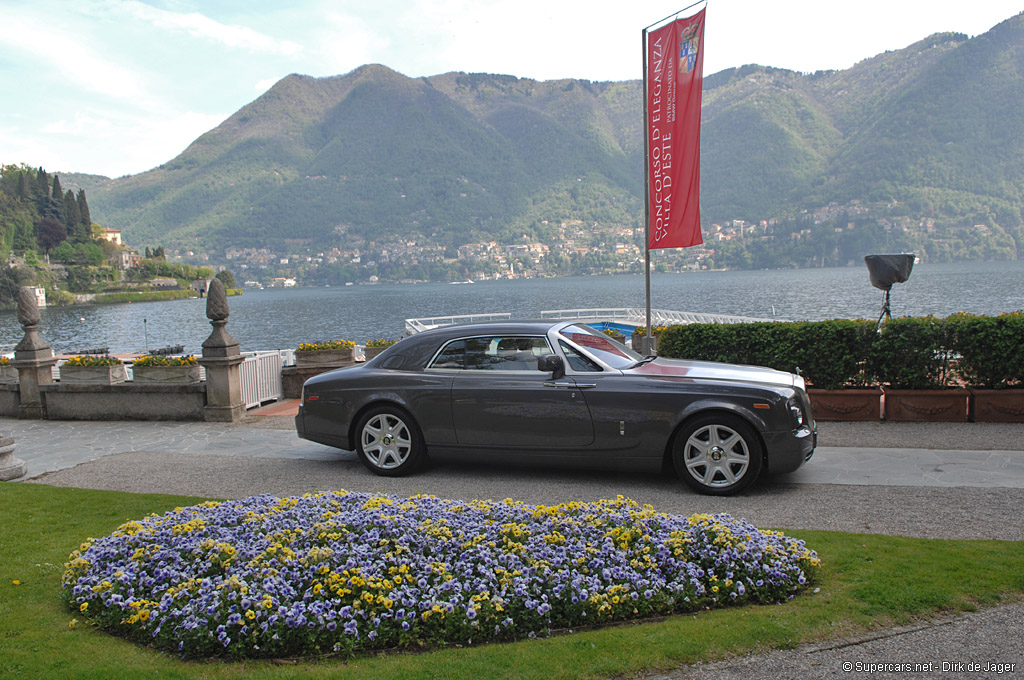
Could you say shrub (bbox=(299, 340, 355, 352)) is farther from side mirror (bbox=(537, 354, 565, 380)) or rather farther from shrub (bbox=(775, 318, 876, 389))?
shrub (bbox=(775, 318, 876, 389))

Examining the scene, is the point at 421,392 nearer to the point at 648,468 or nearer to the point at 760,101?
the point at 648,468

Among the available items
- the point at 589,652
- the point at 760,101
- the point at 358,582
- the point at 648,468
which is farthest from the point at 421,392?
the point at 760,101

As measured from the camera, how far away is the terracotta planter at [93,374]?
12320 millimetres

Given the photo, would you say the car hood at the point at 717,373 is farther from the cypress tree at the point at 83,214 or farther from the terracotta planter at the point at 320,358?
the cypress tree at the point at 83,214

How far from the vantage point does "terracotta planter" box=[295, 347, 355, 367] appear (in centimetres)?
1370

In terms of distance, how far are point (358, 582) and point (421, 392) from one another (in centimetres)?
358

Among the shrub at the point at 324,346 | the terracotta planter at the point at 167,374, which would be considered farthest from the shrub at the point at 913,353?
the terracotta planter at the point at 167,374

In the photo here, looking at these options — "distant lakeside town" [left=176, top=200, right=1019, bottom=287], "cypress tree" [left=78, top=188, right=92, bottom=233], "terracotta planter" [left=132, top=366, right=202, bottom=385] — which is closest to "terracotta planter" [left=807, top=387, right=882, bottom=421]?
"terracotta planter" [left=132, top=366, right=202, bottom=385]

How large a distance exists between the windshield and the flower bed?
2.33 m

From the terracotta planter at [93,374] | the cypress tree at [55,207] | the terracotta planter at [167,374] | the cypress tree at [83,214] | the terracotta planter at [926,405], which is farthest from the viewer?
the cypress tree at [83,214]

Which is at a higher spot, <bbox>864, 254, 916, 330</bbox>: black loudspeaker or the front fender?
<bbox>864, 254, 916, 330</bbox>: black loudspeaker

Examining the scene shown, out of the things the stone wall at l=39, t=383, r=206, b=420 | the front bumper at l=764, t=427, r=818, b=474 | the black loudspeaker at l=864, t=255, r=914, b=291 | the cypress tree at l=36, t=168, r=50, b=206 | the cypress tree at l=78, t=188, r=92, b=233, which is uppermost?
the cypress tree at l=36, t=168, r=50, b=206

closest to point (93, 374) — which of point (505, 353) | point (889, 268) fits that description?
point (505, 353)

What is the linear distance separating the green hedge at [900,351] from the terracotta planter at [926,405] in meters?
0.19
